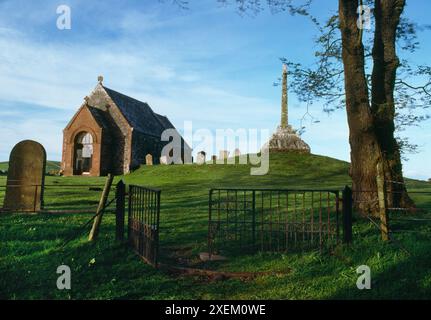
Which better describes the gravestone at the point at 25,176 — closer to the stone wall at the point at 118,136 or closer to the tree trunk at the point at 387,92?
the tree trunk at the point at 387,92

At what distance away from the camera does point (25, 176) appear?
38.8 feet

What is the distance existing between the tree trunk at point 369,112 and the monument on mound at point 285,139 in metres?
22.8

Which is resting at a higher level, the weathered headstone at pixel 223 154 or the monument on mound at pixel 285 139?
the monument on mound at pixel 285 139

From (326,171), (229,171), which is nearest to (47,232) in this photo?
(229,171)

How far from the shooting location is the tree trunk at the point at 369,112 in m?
9.87

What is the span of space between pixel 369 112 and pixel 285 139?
24.0 meters

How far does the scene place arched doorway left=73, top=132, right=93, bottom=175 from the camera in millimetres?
35750

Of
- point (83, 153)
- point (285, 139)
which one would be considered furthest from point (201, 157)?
point (83, 153)

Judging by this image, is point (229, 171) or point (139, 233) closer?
point (139, 233)

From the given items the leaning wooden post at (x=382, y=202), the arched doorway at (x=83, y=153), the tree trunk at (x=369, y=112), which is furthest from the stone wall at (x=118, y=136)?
the leaning wooden post at (x=382, y=202)

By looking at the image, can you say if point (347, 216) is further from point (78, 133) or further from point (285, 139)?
point (78, 133)

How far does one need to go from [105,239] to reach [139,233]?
1.19 metres

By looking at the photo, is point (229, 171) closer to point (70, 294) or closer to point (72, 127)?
point (72, 127)
